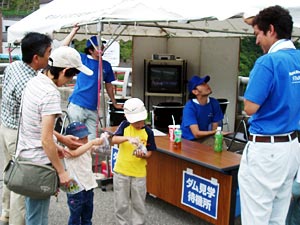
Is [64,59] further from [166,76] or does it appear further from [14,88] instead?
[166,76]

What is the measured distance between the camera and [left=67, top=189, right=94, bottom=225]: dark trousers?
10.7 ft

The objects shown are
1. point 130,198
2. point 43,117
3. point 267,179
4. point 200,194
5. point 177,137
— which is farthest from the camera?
point 177,137

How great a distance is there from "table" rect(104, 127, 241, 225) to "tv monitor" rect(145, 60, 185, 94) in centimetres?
307

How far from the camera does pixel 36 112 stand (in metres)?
2.57

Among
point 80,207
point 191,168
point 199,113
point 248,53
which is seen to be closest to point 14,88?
point 80,207

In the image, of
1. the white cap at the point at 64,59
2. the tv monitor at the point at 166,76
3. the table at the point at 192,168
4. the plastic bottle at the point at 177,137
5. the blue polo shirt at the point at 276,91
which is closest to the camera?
the blue polo shirt at the point at 276,91

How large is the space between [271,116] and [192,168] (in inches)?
60.9

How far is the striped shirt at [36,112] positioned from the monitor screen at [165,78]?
5057 mm

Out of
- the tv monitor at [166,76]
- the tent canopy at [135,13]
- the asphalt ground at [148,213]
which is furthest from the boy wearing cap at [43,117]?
the tv monitor at [166,76]

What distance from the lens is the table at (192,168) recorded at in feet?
11.7

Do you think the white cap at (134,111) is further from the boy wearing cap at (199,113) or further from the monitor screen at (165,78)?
the monitor screen at (165,78)

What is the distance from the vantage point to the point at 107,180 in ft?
17.1

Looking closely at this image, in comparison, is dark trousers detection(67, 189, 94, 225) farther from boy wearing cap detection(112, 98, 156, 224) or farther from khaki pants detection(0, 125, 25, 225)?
khaki pants detection(0, 125, 25, 225)

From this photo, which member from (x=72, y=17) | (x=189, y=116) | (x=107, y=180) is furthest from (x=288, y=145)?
(x=72, y=17)
